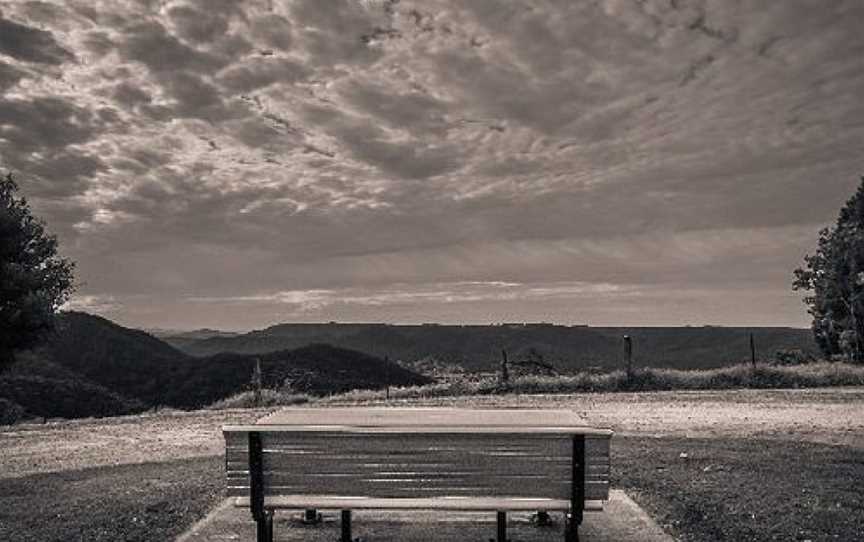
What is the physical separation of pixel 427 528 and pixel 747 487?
12.7 ft

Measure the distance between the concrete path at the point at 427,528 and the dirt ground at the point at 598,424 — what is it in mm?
3724

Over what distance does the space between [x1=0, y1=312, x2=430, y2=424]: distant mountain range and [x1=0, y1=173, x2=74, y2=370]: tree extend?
76.5 feet

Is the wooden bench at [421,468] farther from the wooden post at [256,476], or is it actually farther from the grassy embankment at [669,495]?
the grassy embankment at [669,495]

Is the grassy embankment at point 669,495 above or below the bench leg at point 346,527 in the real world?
below

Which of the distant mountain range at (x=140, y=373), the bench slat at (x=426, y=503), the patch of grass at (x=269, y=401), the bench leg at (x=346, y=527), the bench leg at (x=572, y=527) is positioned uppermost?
the bench slat at (x=426, y=503)

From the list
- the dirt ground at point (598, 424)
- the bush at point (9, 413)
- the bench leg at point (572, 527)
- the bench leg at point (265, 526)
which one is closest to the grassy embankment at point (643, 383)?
the dirt ground at point (598, 424)

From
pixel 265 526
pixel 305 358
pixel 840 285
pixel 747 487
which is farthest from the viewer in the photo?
pixel 305 358

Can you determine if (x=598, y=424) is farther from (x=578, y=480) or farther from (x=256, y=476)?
(x=256, y=476)

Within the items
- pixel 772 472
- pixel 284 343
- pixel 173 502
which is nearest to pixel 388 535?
pixel 173 502

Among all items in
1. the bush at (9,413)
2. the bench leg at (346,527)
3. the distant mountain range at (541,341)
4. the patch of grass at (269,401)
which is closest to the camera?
the bench leg at (346,527)

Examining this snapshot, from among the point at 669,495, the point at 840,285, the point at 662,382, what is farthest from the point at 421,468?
the point at 840,285

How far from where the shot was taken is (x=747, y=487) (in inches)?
348

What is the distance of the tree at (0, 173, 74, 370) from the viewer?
17.8 metres

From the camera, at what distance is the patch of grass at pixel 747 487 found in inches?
287
